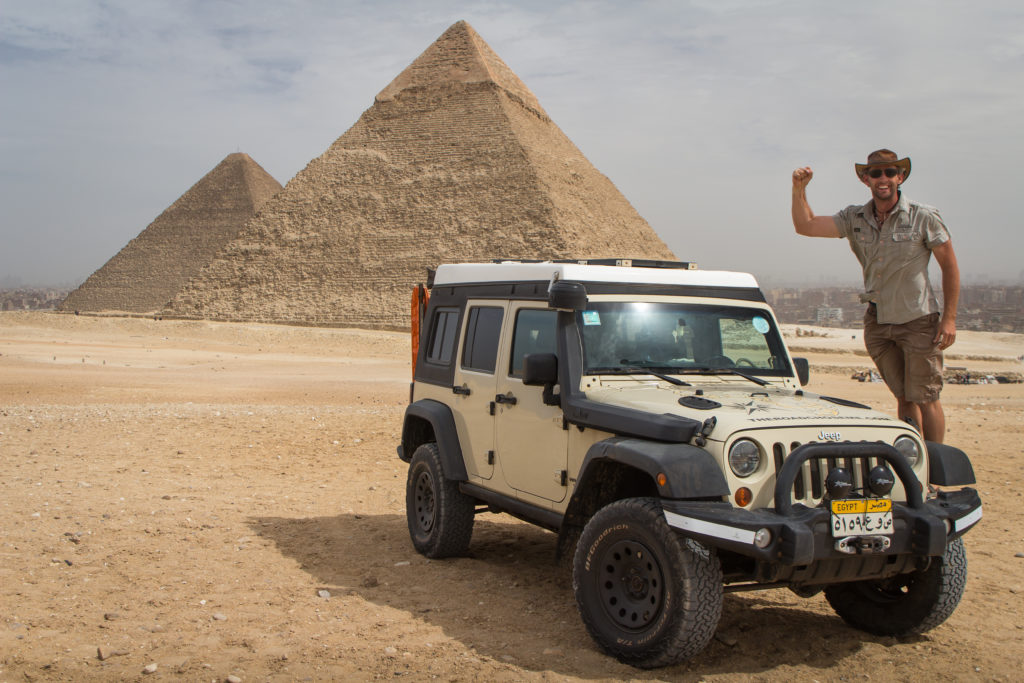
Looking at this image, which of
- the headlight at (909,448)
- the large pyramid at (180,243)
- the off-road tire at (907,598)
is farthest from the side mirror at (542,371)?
the large pyramid at (180,243)

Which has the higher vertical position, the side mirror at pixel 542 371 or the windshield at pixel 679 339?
the windshield at pixel 679 339

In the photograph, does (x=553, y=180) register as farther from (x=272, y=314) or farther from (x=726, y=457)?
(x=726, y=457)

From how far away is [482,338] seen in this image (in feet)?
18.2

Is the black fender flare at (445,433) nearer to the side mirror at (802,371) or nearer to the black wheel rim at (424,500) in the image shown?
the black wheel rim at (424,500)

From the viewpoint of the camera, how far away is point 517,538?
21.6 ft

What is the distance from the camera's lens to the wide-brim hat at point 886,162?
5.52 m

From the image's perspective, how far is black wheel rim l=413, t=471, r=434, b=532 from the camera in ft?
19.4

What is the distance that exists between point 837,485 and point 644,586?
0.88m

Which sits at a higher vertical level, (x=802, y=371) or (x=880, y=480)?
(x=802, y=371)

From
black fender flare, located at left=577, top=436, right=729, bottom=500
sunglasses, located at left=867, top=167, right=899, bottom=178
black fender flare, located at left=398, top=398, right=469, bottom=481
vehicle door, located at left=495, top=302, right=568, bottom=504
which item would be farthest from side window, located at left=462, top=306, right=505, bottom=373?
sunglasses, located at left=867, top=167, right=899, bottom=178

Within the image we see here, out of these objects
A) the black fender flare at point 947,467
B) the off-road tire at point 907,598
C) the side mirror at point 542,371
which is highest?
the side mirror at point 542,371

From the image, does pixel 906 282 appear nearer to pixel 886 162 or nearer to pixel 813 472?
pixel 886 162

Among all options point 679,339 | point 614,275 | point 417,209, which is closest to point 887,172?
point 679,339

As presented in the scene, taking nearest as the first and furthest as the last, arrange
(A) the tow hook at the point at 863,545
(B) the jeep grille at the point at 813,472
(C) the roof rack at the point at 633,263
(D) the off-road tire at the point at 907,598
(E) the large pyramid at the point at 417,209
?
(A) the tow hook at the point at 863,545
(B) the jeep grille at the point at 813,472
(D) the off-road tire at the point at 907,598
(C) the roof rack at the point at 633,263
(E) the large pyramid at the point at 417,209
